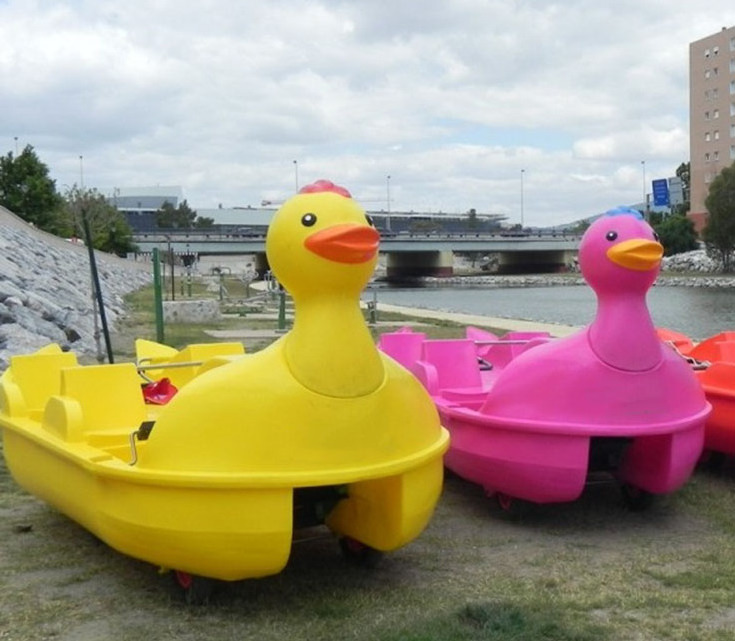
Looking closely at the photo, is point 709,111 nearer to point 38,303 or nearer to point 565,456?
point 38,303

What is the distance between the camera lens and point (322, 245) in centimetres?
490

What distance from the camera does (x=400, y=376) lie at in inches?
207

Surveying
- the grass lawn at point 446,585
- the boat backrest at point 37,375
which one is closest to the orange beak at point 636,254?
the grass lawn at point 446,585

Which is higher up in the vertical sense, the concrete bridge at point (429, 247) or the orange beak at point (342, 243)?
the orange beak at point (342, 243)

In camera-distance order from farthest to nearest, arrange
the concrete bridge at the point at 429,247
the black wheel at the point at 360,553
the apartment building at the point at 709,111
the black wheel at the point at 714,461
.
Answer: the apartment building at the point at 709,111 < the concrete bridge at the point at 429,247 < the black wheel at the point at 714,461 < the black wheel at the point at 360,553

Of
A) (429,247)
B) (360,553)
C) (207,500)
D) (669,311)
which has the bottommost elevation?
(669,311)

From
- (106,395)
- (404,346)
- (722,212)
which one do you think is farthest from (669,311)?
(722,212)

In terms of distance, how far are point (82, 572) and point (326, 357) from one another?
2.01m

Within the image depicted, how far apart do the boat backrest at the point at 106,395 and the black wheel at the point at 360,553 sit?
1.76 metres

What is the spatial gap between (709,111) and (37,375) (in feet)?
309

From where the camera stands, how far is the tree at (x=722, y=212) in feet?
202

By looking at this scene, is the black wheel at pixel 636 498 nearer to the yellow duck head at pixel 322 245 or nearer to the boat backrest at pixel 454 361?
the boat backrest at pixel 454 361

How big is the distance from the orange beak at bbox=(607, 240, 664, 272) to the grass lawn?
5.56 feet

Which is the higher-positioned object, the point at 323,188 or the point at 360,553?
the point at 323,188
